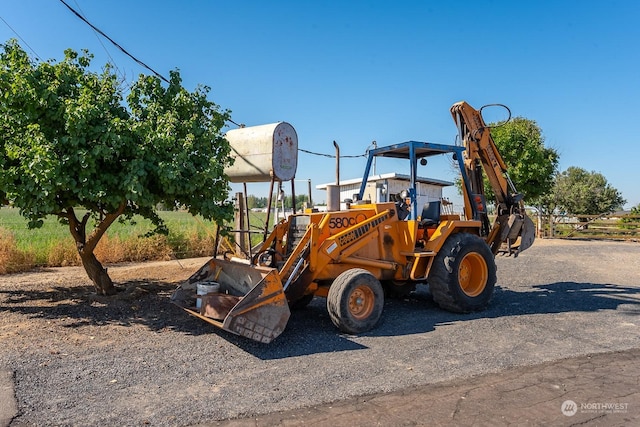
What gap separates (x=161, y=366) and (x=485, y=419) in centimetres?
346

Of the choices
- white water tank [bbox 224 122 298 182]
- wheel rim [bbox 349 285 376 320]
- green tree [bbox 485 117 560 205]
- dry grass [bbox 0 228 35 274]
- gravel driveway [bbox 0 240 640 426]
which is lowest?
gravel driveway [bbox 0 240 640 426]

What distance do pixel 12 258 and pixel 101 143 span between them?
25.7 feet

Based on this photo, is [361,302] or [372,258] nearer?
[361,302]

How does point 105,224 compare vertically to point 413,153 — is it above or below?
below

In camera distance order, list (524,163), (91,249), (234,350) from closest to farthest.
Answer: (234,350) < (91,249) < (524,163)

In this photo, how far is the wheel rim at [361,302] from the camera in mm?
7039

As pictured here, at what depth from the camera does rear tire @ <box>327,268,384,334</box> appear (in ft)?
22.3

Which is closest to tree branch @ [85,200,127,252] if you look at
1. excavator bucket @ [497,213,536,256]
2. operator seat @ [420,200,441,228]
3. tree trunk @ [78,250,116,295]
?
tree trunk @ [78,250,116,295]

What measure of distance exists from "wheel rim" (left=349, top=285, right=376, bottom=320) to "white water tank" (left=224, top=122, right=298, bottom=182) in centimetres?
205

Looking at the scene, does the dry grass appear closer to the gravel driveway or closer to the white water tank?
the gravel driveway

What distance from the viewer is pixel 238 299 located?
6883 millimetres

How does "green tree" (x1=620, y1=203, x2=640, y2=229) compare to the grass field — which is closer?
the grass field

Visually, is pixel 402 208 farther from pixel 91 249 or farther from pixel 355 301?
pixel 91 249

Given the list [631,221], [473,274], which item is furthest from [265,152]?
[631,221]
